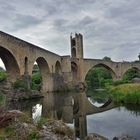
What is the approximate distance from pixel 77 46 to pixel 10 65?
104ft

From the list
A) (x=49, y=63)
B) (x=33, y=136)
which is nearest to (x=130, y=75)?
(x=49, y=63)

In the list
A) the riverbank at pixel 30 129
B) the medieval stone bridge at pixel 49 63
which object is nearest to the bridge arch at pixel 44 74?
the medieval stone bridge at pixel 49 63

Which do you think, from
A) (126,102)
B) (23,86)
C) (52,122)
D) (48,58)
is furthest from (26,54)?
(52,122)

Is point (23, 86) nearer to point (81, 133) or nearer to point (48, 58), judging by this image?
point (48, 58)

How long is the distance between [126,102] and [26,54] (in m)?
14.7

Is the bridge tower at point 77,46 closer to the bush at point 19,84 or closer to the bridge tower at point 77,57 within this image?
the bridge tower at point 77,57

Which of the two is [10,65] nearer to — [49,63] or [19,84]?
[19,84]

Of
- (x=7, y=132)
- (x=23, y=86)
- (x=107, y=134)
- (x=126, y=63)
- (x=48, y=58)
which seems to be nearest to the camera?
(x=7, y=132)

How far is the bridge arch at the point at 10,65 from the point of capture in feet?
95.0

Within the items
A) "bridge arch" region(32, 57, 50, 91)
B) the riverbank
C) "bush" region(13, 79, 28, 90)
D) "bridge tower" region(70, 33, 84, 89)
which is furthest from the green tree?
the riverbank

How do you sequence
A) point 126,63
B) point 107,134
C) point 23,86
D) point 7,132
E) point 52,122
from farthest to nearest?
point 126,63 → point 23,86 → point 107,134 → point 52,122 → point 7,132

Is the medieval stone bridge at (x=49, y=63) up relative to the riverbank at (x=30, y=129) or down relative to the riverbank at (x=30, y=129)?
up

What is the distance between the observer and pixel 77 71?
194ft

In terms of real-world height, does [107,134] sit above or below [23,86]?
below
